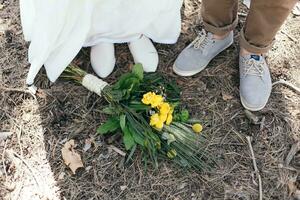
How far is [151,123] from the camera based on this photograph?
175cm

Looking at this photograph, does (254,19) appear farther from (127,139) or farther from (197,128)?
(127,139)

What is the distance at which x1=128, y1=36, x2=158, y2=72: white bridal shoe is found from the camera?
199 centimetres

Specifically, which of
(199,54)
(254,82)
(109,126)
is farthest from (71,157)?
(254,82)

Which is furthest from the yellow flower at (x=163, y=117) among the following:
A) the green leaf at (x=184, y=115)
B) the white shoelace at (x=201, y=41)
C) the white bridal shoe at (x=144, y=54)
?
the white shoelace at (x=201, y=41)

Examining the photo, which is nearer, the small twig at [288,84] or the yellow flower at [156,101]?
the yellow flower at [156,101]

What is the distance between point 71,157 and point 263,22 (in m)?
0.88

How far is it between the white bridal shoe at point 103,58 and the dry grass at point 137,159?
0.17 feet

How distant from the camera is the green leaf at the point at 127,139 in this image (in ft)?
5.77

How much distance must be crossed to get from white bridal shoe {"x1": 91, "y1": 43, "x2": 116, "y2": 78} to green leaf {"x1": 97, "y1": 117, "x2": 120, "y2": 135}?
26cm

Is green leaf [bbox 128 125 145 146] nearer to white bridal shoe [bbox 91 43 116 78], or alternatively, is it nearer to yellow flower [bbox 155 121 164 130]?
yellow flower [bbox 155 121 164 130]

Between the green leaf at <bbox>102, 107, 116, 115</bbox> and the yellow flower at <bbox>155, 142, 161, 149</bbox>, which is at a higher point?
the green leaf at <bbox>102, 107, 116, 115</bbox>

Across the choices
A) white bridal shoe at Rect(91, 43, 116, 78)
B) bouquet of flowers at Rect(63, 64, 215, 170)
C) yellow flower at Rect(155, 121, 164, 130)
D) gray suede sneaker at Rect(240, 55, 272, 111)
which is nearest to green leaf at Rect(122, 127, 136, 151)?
bouquet of flowers at Rect(63, 64, 215, 170)

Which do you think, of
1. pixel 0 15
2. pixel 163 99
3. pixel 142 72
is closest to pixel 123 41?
pixel 142 72

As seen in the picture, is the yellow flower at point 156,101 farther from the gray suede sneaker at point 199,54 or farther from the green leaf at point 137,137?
the gray suede sneaker at point 199,54
